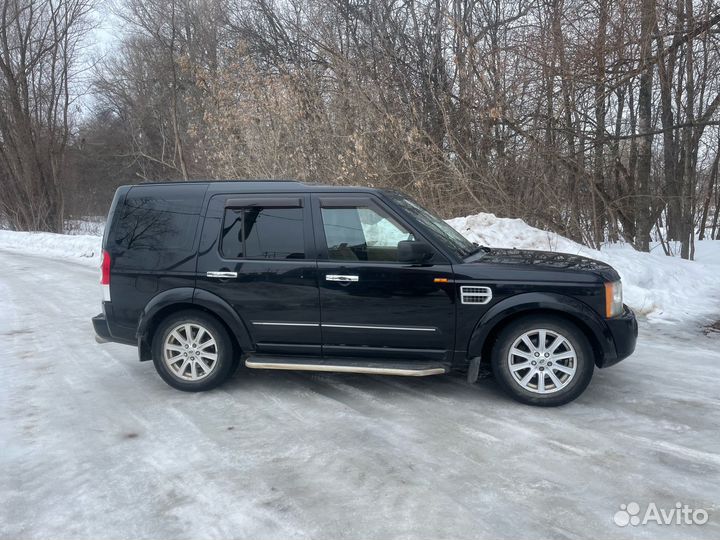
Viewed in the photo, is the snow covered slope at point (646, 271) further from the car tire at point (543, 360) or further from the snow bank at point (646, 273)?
the car tire at point (543, 360)

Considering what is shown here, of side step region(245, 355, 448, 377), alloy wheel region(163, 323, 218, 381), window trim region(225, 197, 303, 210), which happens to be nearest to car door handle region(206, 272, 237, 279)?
alloy wheel region(163, 323, 218, 381)

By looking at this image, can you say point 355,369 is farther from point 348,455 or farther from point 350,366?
point 348,455


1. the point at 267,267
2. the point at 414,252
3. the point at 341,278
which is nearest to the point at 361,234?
the point at 341,278

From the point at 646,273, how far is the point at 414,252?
5.76 metres

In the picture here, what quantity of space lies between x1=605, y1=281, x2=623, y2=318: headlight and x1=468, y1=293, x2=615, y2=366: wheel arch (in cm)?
11

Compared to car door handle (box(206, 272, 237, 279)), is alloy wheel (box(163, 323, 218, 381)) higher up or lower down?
lower down

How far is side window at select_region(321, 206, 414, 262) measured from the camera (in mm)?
4836

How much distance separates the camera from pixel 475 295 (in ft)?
15.1

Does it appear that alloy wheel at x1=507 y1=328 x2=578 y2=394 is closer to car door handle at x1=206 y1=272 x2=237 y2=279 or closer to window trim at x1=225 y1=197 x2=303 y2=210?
window trim at x1=225 y1=197 x2=303 y2=210

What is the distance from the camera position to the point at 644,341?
6.48 meters

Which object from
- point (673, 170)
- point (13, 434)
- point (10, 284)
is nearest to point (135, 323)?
point (13, 434)

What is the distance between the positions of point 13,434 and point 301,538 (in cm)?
266

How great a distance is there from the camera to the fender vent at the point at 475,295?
458 cm

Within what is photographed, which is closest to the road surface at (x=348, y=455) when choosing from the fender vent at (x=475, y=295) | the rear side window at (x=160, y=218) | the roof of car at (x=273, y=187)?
the fender vent at (x=475, y=295)
